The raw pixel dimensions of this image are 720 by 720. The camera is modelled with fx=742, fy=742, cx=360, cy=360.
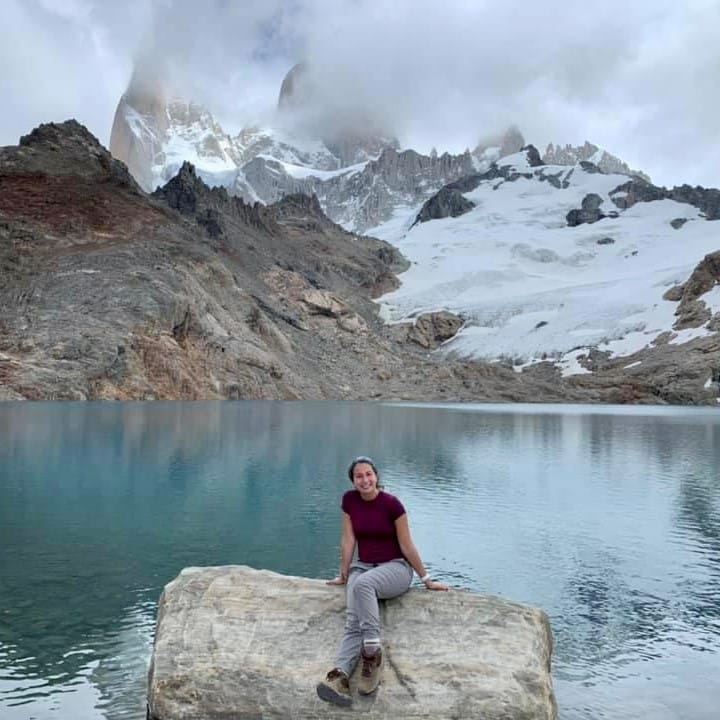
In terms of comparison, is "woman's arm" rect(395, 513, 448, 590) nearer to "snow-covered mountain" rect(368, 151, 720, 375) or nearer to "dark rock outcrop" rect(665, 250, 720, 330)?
"snow-covered mountain" rect(368, 151, 720, 375)

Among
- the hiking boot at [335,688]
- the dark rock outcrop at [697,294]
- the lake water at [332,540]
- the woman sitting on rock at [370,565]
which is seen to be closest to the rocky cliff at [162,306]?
the dark rock outcrop at [697,294]

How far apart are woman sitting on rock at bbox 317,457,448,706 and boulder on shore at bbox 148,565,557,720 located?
163 mm

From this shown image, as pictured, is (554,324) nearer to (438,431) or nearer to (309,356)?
(309,356)

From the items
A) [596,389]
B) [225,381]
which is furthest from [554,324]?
[225,381]

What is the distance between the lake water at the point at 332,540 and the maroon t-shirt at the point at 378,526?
8.01ft

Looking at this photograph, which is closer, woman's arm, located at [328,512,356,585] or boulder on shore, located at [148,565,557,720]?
boulder on shore, located at [148,565,557,720]

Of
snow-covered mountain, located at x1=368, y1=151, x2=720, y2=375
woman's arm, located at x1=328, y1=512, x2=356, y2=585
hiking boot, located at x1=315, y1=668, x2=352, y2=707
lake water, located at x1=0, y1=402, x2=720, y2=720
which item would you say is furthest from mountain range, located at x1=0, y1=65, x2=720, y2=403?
hiking boot, located at x1=315, y1=668, x2=352, y2=707

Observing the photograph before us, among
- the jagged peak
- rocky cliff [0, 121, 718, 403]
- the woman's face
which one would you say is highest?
the jagged peak

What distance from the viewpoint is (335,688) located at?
5.64 meters

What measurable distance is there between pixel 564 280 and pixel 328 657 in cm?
15200

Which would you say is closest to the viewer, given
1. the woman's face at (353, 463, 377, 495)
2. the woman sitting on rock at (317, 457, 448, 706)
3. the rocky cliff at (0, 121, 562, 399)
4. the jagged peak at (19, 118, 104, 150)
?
the woman sitting on rock at (317, 457, 448, 706)

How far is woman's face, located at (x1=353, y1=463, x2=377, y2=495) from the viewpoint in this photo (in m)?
6.53

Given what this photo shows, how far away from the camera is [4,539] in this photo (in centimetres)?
1282

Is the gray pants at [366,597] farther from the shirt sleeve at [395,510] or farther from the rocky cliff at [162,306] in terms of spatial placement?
the rocky cliff at [162,306]
